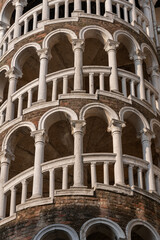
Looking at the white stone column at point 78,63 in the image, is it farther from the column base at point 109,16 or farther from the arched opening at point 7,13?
the arched opening at point 7,13

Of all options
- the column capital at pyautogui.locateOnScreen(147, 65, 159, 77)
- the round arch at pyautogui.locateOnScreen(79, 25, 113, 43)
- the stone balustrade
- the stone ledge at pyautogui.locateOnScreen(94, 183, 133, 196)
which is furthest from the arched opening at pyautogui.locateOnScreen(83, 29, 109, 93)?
the stone ledge at pyautogui.locateOnScreen(94, 183, 133, 196)

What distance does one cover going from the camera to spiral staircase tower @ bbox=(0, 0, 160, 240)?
1466 centimetres

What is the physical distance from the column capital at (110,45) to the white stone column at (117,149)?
3.20 metres

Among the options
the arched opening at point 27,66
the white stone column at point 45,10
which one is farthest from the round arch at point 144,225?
the white stone column at point 45,10

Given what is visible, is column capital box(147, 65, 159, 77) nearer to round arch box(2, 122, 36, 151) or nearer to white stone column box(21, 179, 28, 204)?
round arch box(2, 122, 36, 151)

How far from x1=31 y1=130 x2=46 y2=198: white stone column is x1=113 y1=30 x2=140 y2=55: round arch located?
4.90 meters

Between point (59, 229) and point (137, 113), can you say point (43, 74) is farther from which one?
point (59, 229)

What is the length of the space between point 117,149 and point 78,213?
2.38 m

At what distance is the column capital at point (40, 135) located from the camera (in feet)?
53.3

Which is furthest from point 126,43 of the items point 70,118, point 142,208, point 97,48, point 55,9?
point 142,208

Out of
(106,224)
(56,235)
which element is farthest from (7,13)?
(106,224)

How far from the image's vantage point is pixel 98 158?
1556 centimetres

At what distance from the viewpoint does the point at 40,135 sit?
642 inches

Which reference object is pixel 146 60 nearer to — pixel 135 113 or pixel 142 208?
pixel 135 113
